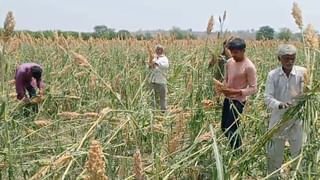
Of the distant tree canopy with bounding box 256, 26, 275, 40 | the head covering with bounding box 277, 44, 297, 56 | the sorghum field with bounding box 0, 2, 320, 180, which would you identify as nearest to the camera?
the sorghum field with bounding box 0, 2, 320, 180

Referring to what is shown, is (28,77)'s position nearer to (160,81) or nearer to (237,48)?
(160,81)

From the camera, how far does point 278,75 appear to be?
3797 mm

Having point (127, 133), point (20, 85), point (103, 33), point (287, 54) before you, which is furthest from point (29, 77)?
point (103, 33)

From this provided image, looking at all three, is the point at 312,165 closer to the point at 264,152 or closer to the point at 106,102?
the point at 264,152

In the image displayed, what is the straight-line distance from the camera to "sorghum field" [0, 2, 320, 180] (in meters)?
2.48

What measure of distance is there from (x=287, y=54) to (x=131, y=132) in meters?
1.15

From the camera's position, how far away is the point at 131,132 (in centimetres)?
354

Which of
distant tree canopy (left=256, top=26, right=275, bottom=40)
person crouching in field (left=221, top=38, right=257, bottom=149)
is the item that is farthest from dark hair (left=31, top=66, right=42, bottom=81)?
distant tree canopy (left=256, top=26, right=275, bottom=40)

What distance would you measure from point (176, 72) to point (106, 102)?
3093 mm

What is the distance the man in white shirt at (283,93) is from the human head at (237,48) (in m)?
0.61

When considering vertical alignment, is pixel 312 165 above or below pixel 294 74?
below

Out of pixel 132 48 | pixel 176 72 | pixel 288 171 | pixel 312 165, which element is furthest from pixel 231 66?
pixel 132 48

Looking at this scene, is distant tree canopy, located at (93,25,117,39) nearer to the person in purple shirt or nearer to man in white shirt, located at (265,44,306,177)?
the person in purple shirt

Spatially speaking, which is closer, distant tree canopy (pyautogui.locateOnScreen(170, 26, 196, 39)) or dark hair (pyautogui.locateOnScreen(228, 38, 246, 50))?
dark hair (pyautogui.locateOnScreen(228, 38, 246, 50))
